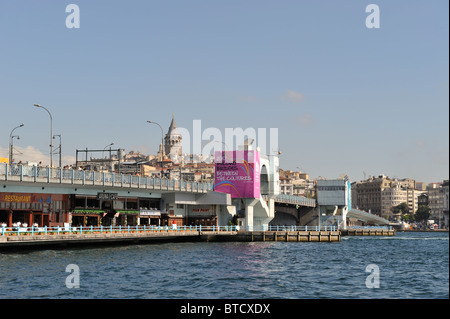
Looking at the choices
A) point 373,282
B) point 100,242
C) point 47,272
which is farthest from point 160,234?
point 373,282

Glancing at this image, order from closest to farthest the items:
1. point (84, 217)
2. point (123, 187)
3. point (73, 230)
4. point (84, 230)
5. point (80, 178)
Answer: point (73, 230) < point (84, 230) < point (80, 178) < point (84, 217) < point (123, 187)

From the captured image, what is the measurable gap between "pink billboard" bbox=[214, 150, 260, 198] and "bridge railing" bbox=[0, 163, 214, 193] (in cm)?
838

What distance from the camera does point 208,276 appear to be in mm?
44812

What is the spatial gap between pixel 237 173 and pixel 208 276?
64929 millimetres

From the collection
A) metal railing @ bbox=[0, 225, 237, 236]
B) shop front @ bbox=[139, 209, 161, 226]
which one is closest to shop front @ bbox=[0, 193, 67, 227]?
metal railing @ bbox=[0, 225, 237, 236]

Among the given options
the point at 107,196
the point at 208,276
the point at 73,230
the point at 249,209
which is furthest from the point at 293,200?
the point at 208,276

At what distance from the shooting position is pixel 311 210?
540 ft

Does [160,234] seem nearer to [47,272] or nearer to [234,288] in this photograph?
[47,272]

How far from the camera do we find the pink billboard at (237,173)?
109 metres

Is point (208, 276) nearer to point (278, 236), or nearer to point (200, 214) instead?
point (278, 236)

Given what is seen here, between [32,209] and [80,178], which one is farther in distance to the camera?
[80,178]
